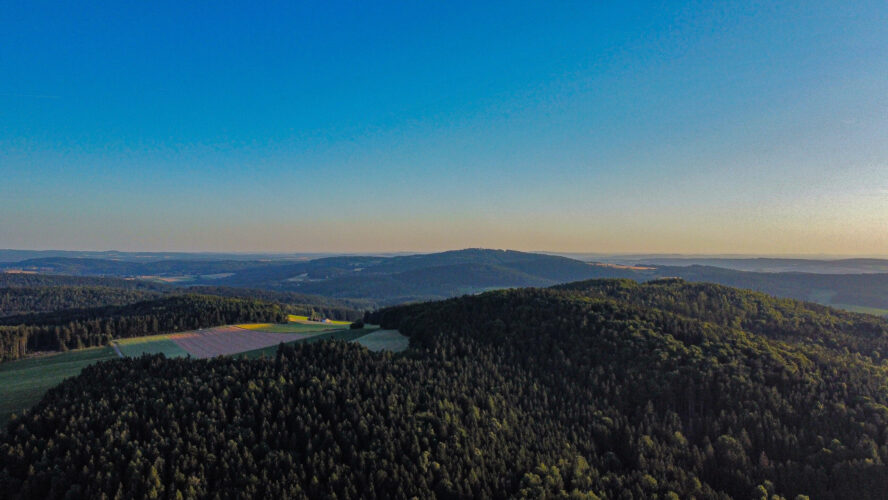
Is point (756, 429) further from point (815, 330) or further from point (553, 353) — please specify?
point (815, 330)

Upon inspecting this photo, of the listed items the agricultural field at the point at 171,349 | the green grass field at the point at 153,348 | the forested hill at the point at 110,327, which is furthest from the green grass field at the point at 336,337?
the forested hill at the point at 110,327

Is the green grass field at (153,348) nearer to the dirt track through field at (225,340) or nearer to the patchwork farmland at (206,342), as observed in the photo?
the patchwork farmland at (206,342)

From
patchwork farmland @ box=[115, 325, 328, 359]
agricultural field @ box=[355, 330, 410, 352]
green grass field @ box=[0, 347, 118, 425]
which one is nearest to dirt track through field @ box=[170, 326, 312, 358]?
patchwork farmland @ box=[115, 325, 328, 359]

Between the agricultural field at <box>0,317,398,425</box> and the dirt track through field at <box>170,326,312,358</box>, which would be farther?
the dirt track through field at <box>170,326,312,358</box>

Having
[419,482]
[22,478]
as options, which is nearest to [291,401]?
[419,482]

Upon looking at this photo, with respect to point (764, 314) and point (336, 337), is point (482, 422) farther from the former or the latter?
point (764, 314)

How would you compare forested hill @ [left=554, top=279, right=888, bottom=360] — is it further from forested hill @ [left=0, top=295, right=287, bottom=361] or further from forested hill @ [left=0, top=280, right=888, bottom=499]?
forested hill @ [left=0, top=295, right=287, bottom=361]

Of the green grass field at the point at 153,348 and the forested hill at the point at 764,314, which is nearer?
the green grass field at the point at 153,348
